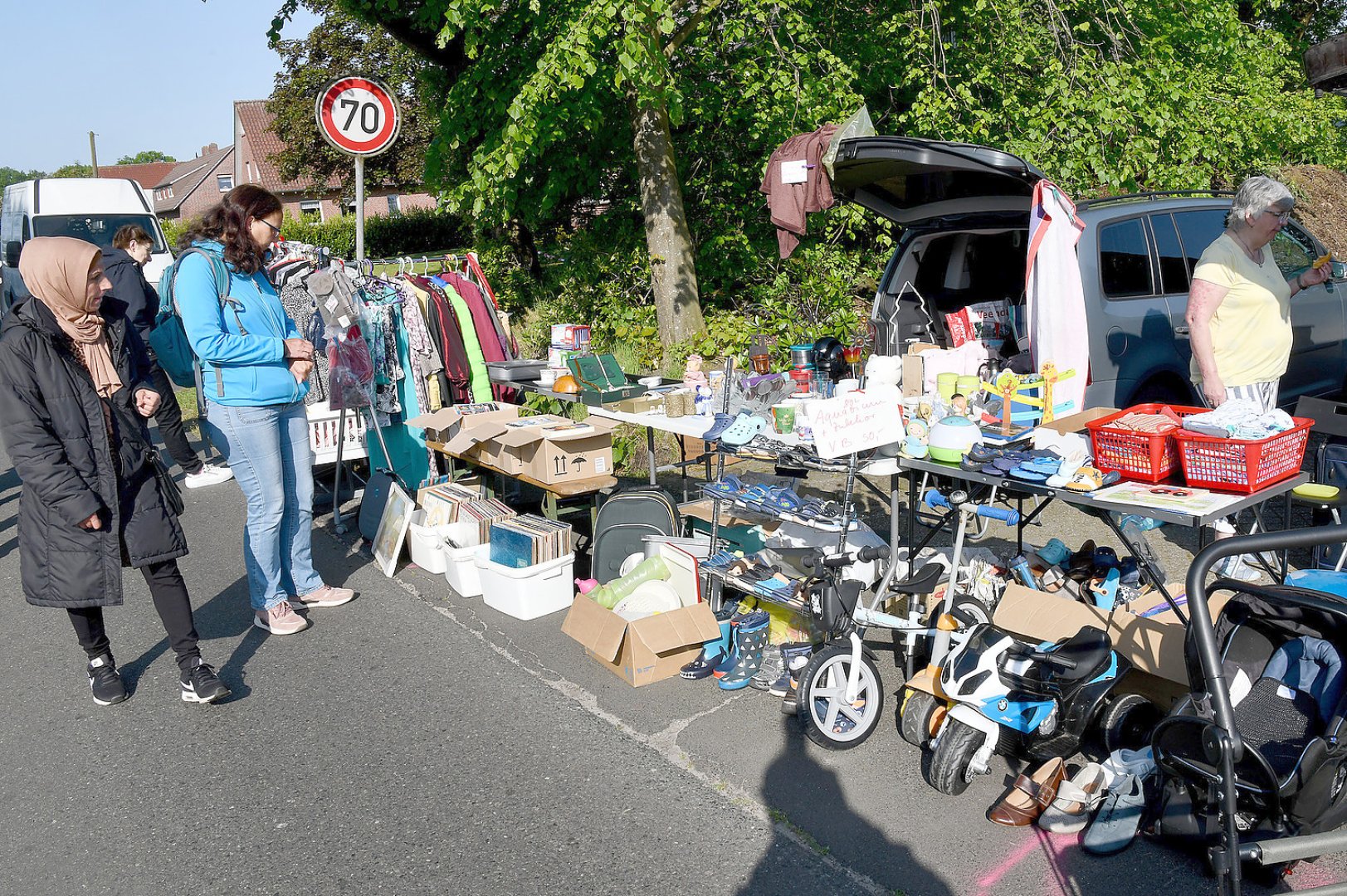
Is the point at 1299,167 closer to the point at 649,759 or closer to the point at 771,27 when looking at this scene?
the point at 771,27

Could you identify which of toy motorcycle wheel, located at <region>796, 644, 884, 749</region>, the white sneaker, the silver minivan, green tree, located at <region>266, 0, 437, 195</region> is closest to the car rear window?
the silver minivan

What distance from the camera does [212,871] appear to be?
320 cm

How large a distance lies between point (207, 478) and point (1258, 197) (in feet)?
25.6

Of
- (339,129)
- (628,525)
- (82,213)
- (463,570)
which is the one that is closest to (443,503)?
(463,570)

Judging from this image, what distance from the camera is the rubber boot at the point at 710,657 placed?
14.3 feet

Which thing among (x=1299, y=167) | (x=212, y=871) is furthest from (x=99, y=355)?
(x=1299, y=167)

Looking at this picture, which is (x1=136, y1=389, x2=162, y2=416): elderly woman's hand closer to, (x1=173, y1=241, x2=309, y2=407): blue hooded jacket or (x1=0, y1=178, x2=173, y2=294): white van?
(x1=173, y1=241, x2=309, y2=407): blue hooded jacket

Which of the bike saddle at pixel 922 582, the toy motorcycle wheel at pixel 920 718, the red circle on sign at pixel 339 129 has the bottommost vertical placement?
the toy motorcycle wheel at pixel 920 718

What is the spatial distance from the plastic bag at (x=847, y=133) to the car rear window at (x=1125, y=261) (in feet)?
4.82

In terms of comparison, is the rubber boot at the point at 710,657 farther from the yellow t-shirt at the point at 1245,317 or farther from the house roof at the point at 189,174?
the house roof at the point at 189,174

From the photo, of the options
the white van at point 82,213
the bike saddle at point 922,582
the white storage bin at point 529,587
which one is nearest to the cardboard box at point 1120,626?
the bike saddle at point 922,582

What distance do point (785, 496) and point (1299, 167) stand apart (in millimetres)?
13524

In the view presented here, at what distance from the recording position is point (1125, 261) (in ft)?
18.0

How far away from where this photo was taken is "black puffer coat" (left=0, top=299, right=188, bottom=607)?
12.6 ft
